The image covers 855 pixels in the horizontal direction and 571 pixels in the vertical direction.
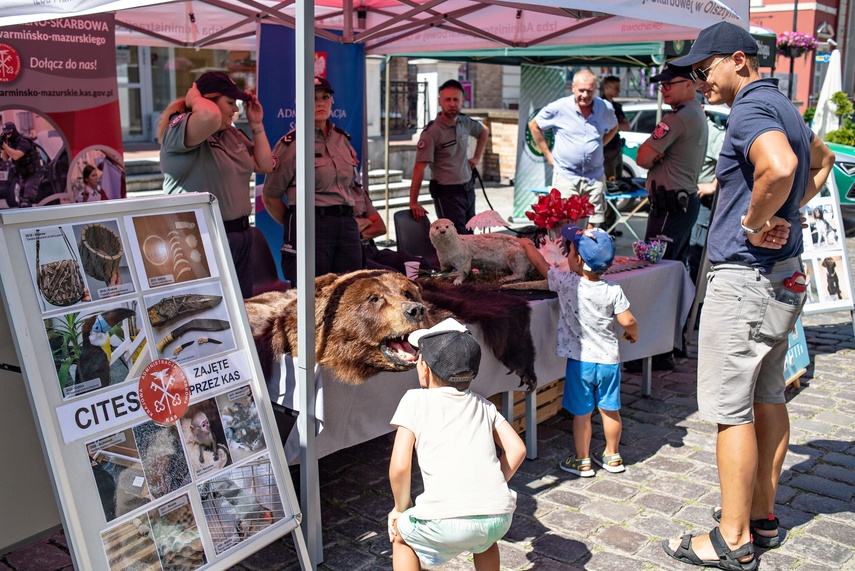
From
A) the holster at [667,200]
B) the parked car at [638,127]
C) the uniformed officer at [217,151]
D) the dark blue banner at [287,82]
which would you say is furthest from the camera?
the parked car at [638,127]

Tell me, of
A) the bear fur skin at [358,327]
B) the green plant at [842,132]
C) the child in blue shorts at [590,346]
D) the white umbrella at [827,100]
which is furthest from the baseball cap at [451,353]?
the green plant at [842,132]

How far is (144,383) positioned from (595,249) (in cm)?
228

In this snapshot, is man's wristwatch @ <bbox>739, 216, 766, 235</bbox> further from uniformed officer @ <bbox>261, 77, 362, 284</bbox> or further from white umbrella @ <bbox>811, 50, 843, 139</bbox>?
white umbrella @ <bbox>811, 50, 843, 139</bbox>

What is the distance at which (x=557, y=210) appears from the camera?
4531 millimetres

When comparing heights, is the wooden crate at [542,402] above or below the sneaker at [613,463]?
above

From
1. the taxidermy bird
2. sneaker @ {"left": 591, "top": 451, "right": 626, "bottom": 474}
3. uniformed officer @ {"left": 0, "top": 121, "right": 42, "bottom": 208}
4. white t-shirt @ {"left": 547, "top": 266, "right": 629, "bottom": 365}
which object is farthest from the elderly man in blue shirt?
the taxidermy bird

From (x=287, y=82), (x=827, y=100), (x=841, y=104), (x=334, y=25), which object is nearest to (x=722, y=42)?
(x=287, y=82)

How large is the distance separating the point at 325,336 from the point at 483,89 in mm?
22804

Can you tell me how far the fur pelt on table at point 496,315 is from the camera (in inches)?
157

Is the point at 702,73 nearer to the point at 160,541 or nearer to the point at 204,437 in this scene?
the point at 204,437

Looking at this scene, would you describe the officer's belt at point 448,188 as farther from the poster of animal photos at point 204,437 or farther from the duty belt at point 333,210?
the poster of animal photos at point 204,437

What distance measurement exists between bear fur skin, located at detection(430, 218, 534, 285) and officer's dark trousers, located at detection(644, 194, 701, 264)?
1572mm

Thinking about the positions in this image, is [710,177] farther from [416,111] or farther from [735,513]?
[735,513]

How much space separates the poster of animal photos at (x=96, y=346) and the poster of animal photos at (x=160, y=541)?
44cm
